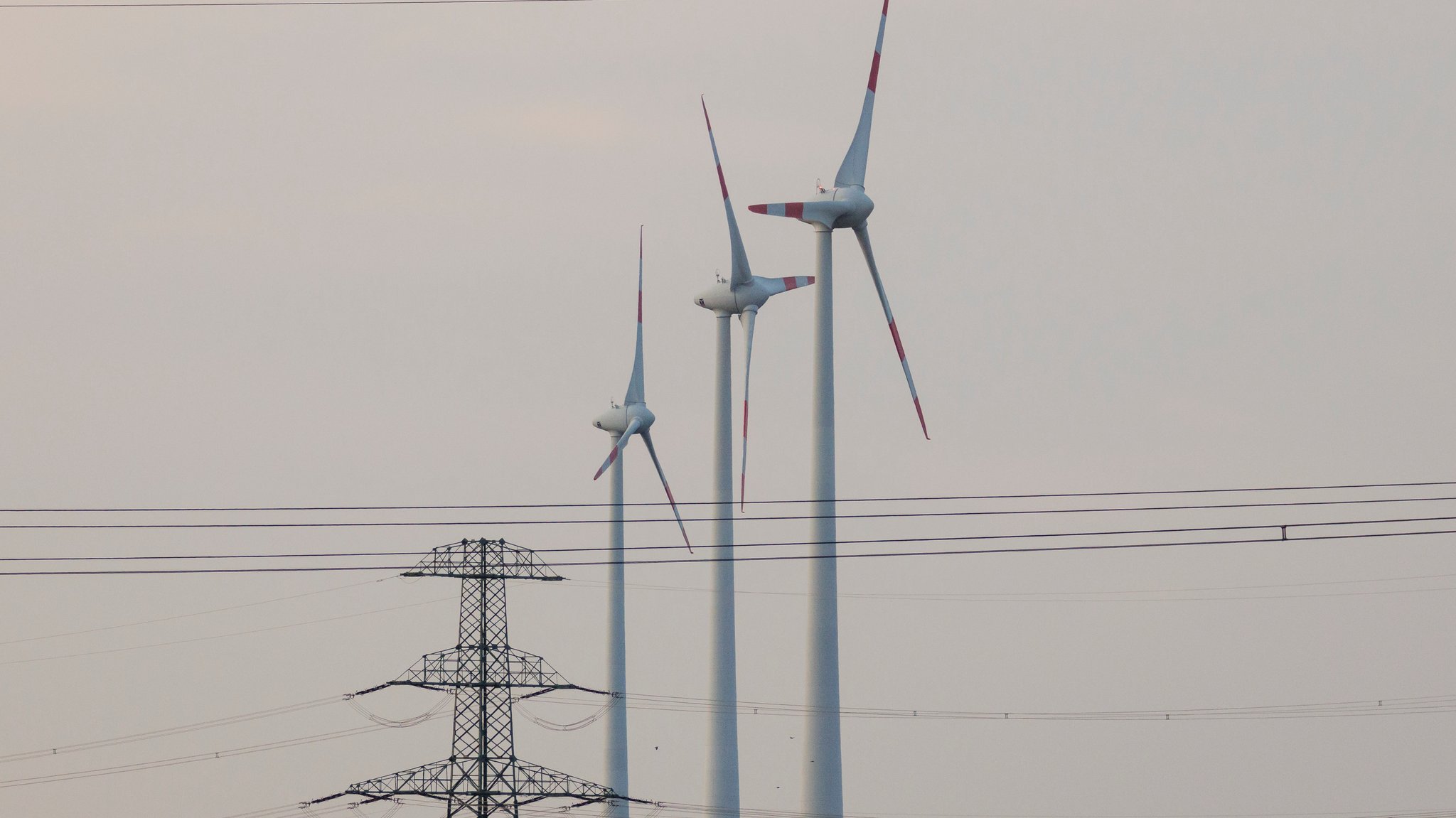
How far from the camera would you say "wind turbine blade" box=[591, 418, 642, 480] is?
96.2 meters

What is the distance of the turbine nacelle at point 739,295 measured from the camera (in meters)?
84.6

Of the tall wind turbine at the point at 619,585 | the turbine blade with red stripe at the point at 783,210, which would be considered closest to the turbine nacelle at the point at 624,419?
the tall wind turbine at the point at 619,585

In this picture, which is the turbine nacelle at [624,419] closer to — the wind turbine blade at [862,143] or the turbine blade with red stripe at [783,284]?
the turbine blade with red stripe at [783,284]

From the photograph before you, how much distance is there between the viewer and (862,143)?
71125 mm

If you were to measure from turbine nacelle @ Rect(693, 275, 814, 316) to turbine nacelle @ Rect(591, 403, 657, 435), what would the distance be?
42.5ft

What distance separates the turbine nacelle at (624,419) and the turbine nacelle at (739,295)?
510 inches

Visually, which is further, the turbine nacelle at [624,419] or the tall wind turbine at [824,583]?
the turbine nacelle at [624,419]

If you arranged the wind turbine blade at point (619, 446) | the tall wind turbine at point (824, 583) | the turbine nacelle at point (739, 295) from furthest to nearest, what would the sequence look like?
1. the wind turbine blade at point (619, 446)
2. the turbine nacelle at point (739, 295)
3. the tall wind turbine at point (824, 583)

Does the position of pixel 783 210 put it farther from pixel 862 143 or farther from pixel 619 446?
pixel 619 446

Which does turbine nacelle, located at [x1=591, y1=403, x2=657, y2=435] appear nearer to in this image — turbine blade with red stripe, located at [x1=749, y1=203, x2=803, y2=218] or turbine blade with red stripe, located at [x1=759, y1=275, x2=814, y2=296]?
turbine blade with red stripe, located at [x1=759, y1=275, x2=814, y2=296]

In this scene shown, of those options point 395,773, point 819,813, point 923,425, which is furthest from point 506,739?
point 923,425

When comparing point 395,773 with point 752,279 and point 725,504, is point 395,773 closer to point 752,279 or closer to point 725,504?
point 725,504

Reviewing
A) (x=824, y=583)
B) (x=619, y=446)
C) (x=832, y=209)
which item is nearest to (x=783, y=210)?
(x=832, y=209)

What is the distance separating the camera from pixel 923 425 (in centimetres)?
6425
